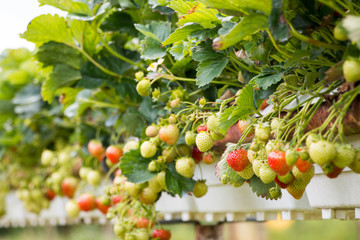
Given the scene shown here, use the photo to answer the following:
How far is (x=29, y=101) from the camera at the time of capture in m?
1.38

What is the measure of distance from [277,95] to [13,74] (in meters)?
1.13

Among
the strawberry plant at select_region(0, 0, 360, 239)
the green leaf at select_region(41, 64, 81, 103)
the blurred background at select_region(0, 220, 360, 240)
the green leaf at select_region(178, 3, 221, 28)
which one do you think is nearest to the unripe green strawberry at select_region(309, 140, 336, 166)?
the strawberry plant at select_region(0, 0, 360, 239)

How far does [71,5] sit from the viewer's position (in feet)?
2.60

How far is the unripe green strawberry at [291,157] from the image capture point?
1.37ft

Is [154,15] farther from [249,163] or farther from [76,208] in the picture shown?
[76,208]

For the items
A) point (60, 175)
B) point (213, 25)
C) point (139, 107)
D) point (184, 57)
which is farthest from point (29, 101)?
point (213, 25)

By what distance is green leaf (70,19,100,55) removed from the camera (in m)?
0.86

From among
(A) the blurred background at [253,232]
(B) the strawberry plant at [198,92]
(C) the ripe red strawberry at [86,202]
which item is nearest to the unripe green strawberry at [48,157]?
(B) the strawberry plant at [198,92]

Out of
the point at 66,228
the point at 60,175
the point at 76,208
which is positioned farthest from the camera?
the point at 66,228

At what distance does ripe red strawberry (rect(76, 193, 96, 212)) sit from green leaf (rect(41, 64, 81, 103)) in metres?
0.31

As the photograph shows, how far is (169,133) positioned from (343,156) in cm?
31

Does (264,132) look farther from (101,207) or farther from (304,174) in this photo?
(101,207)

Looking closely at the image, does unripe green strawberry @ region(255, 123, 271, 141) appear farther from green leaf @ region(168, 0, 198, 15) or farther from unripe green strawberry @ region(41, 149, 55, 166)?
unripe green strawberry @ region(41, 149, 55, 166)

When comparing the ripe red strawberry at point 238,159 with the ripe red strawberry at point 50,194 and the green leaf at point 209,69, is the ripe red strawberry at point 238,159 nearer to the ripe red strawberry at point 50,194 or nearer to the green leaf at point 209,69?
the green leaf at point 209,69
